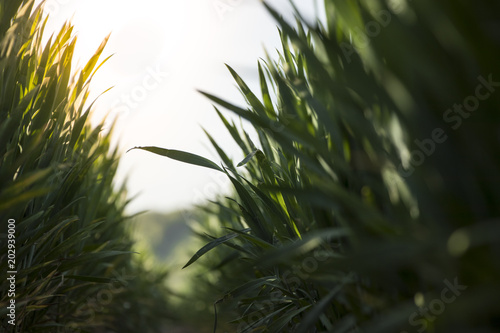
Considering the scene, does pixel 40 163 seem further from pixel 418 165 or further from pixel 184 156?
pixel 418 165

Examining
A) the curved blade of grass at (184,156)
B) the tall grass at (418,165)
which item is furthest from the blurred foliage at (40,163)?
the tall grass at (418,165)

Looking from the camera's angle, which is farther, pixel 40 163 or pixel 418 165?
pixel 40 163

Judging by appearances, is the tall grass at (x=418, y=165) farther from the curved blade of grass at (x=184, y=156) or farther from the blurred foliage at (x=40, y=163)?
the blurred foliage at (x=40, y=163)

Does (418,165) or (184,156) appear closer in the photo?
(418,165)

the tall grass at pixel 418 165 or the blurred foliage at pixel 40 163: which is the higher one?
the blurred foliage at pixel 40 163

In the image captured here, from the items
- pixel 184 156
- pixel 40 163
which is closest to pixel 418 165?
pixel 184 156

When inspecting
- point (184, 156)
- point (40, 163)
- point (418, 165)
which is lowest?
point (418, 165)

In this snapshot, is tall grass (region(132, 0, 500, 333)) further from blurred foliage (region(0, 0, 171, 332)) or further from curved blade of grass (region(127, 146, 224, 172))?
blurred foliage (region(0, 0, 171, 332))

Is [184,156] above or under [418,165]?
above

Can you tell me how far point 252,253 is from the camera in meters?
0.96

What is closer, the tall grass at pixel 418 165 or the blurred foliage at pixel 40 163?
the tall grass at pixel 418 165

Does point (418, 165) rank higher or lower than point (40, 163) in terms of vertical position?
lower

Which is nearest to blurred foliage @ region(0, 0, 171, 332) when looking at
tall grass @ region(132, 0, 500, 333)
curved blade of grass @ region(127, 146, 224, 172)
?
curved blade of grass @ region(127, 146, 224, 172)

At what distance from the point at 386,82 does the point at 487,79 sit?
0.33 ft
